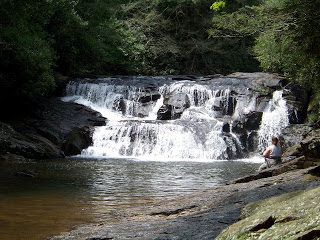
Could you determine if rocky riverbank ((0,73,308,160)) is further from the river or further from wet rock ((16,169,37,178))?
wet rock ((16,169,37,178))

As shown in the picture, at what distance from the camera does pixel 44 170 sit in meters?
11.8

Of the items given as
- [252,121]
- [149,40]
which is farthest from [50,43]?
[252,121]

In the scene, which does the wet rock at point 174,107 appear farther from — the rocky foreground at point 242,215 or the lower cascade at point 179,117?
the rocky foreground at point 242,215

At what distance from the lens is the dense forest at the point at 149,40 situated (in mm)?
9383

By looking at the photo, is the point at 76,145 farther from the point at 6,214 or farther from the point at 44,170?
the point at 6,214

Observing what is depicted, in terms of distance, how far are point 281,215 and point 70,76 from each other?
75.7ft

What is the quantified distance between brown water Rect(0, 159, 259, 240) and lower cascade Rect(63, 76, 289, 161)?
3.00 meters

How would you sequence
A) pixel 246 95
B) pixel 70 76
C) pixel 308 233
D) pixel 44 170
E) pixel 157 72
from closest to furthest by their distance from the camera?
pixel 308 233 → pixel 44 170 → pixel 246 95 → pixel 70 76 → pixel 157 72

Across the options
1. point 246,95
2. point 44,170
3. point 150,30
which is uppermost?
point 150,30

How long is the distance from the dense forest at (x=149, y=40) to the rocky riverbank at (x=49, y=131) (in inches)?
44.8

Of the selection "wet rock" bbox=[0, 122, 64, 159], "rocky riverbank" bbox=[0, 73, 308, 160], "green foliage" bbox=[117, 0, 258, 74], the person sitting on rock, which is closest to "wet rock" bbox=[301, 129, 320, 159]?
the person sitting on rock

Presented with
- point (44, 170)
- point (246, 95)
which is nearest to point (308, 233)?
point (44, 170)

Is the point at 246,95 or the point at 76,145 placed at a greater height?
the point at 246,95

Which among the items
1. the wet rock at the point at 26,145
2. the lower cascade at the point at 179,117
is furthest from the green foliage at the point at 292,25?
the wet rock at the point at 26,145
